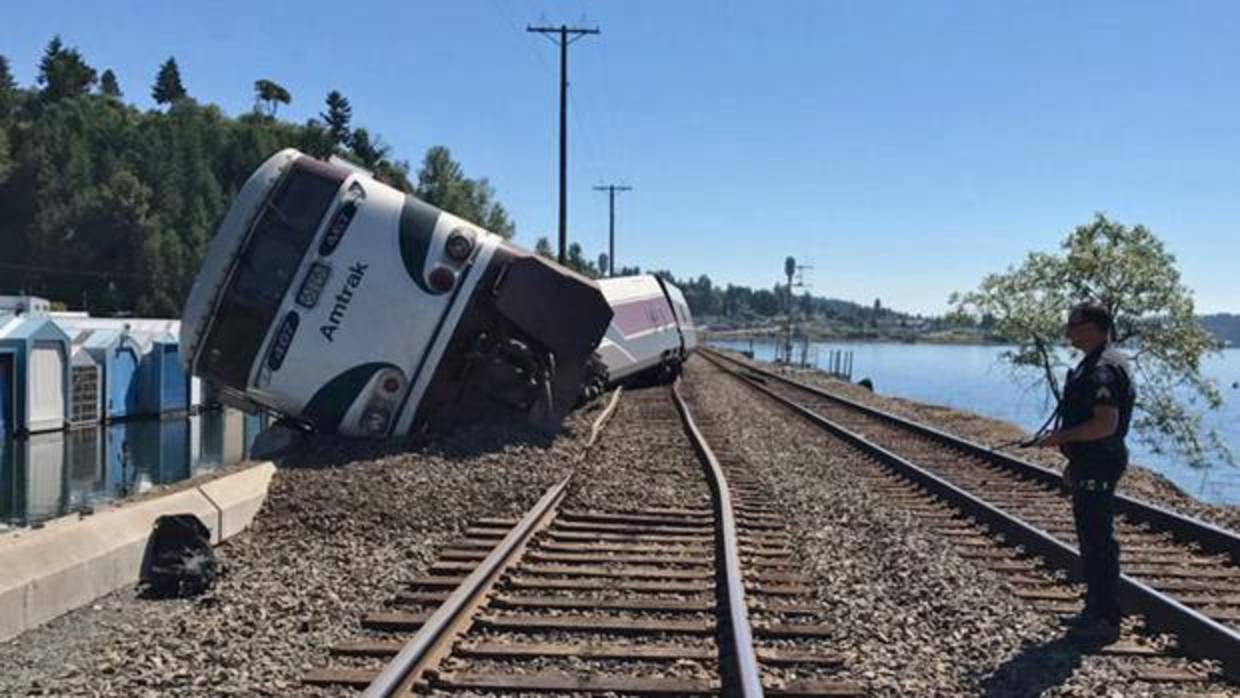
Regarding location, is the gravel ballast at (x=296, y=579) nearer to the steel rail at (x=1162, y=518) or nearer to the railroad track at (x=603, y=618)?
the railroad track at (x=603, y=618)

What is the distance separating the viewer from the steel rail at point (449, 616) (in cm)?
520

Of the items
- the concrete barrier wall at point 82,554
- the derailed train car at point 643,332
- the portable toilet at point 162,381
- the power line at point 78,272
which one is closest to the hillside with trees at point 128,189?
the power line at point 78,272

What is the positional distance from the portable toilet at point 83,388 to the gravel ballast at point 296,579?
38221mm

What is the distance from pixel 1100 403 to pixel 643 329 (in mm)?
21949

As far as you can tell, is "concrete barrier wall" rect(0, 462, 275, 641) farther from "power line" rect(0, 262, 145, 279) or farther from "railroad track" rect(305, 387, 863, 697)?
"power line" rect(0, 262, 145, 279)

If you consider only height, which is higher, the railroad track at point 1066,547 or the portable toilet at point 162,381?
the railroad track at point 1066,547

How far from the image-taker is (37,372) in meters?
44.1

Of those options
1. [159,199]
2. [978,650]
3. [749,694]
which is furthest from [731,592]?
[159,199]

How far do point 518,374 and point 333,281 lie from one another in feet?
9.00

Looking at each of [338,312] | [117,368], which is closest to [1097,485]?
[338,312]

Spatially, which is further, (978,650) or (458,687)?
(978,650)

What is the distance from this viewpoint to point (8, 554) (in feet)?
21.7

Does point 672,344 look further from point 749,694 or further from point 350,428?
point 749,694

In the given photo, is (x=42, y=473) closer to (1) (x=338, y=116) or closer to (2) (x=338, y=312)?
(2) (x=338, y=312)
